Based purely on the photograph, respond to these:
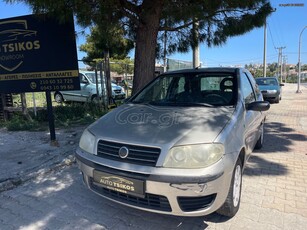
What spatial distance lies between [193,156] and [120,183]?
753mm

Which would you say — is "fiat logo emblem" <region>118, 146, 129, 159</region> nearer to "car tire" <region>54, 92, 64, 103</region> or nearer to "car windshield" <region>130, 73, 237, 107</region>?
"car windshield" <region>130, 73, 237, 107</region>

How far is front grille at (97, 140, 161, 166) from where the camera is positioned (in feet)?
8.87

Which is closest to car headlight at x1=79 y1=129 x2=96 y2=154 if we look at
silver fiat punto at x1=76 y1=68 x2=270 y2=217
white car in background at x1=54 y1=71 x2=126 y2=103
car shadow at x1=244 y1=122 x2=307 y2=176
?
silver fiat punto at x1=76 y1=68 x2=270 y2=217

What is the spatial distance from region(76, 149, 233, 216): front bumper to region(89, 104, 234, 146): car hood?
11.0 inches

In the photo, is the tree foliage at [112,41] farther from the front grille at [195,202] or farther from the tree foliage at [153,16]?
the front grille at [195,202]

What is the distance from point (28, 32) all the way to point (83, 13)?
1.28 meters

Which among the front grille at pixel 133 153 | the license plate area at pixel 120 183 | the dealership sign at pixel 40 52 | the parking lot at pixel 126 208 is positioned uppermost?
the dealership sign at pixel 40 52

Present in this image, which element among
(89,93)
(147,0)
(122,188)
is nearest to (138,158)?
(122,188)

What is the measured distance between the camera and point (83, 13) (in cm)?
499

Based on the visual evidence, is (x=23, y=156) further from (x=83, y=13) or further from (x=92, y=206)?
(x=83, y=13)

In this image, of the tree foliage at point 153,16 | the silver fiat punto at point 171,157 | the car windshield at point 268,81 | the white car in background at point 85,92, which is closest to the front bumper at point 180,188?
the silver fiat punto at point 171,157

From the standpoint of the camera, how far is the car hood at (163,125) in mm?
2796

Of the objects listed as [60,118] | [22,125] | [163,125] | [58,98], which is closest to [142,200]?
Result: [163,125]

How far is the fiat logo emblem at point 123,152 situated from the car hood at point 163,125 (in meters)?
0.08
